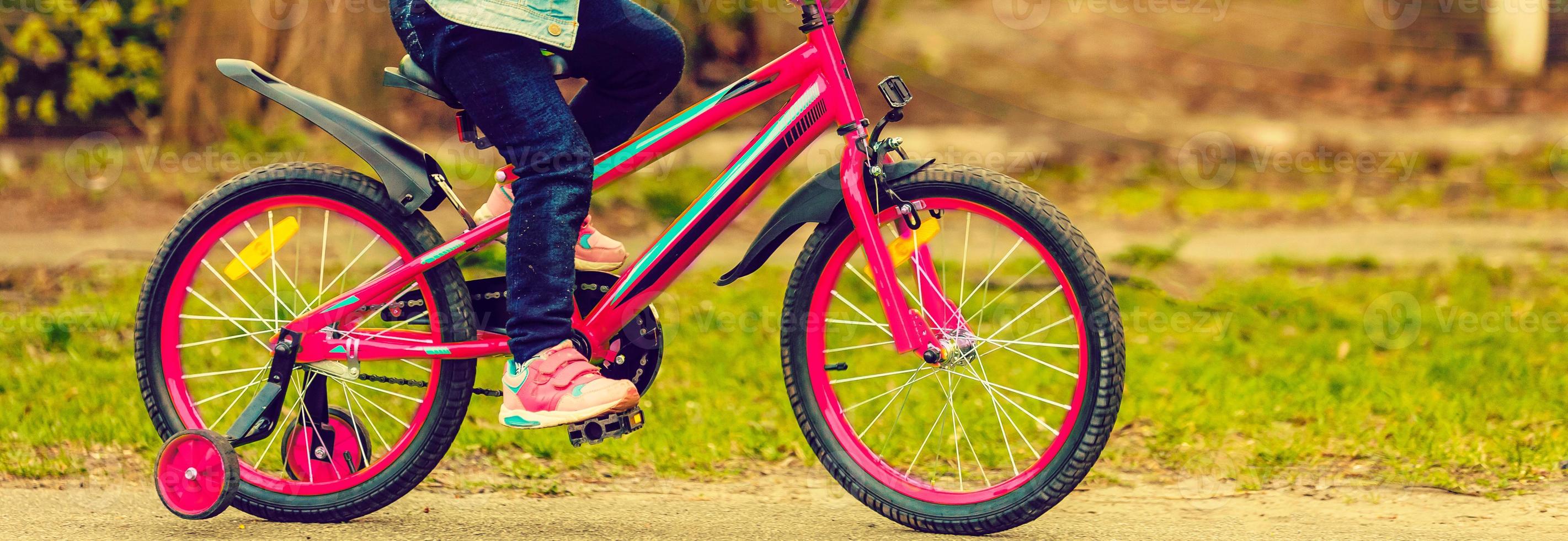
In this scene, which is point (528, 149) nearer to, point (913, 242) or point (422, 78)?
point (422, 78)

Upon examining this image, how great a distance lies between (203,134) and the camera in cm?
798

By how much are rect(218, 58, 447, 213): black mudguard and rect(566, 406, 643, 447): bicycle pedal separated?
640 millimetres

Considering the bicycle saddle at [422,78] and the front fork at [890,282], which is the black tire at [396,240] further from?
the front fork at [890,282]

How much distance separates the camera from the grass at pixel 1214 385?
3.93m

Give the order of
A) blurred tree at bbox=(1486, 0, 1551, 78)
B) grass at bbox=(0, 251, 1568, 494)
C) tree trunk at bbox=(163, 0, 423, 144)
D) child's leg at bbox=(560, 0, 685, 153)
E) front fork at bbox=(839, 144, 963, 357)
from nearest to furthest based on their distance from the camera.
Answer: front fork at bbox=(839, 144, 963, 357)
child's leg at bbox=(560, 0, 685, 153)
grass at bbox=(0, 251, 1568, 494)
tree trunk at bbox=(163, 0, 423, 144)
blurred tree at bbox=(1486, 0, 1551, 78)

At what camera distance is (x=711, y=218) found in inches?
126

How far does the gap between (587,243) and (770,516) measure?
825 mm

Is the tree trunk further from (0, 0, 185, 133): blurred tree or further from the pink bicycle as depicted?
the pink bicycle

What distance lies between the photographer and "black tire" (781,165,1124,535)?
296 centimetres

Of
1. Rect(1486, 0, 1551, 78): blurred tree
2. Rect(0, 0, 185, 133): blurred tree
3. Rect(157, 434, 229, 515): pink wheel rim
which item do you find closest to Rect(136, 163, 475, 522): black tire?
Rect(157, 434, 229, 515): pink wheel rim

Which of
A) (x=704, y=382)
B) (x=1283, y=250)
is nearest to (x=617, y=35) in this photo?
(x=704, y=382)

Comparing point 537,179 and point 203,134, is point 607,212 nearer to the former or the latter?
point 203,134

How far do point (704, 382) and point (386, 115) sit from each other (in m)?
4.19

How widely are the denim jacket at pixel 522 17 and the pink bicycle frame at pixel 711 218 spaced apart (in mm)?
314
